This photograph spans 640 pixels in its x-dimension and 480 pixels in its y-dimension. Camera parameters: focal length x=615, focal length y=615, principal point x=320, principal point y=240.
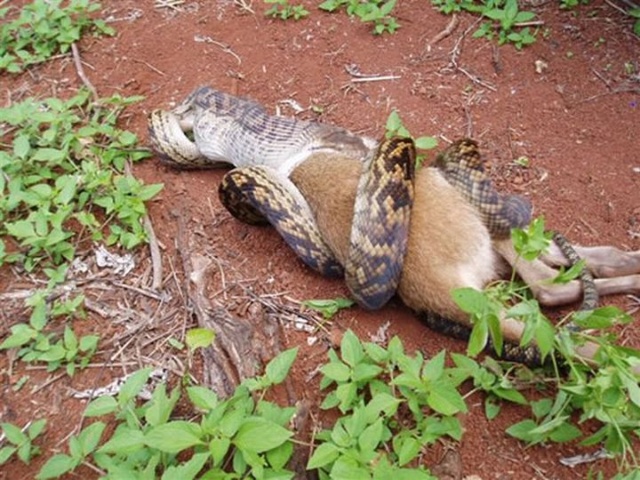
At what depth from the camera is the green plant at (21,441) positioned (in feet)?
8.12

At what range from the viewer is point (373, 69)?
14.3 feet

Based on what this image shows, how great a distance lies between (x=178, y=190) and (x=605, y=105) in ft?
8.93

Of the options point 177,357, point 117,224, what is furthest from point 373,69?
point 177,357

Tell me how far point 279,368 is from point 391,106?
222cm

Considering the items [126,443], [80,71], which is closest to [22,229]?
[126,443]

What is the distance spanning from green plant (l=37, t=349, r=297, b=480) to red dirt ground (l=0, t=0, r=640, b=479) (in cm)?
32

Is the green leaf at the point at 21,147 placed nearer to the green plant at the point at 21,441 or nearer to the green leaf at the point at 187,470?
the green plant at the point at 21,441

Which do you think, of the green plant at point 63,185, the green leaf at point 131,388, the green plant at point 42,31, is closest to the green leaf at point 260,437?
the green leaf at point 131,388

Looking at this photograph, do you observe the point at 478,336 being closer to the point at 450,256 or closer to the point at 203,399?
the point at 450,256

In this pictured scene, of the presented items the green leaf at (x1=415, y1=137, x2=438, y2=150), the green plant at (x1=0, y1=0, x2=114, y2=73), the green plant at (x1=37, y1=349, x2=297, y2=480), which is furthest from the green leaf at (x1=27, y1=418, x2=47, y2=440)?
the green plant at (x1=0, y1=0, x2=114, y2=73)

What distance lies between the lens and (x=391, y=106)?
4.07 metres

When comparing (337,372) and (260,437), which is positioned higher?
(260,437)

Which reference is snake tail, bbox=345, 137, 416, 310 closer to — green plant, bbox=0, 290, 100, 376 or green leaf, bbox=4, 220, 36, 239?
green plant, bbox=0, 290, 100, 376

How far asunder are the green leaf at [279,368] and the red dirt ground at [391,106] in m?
0.29
